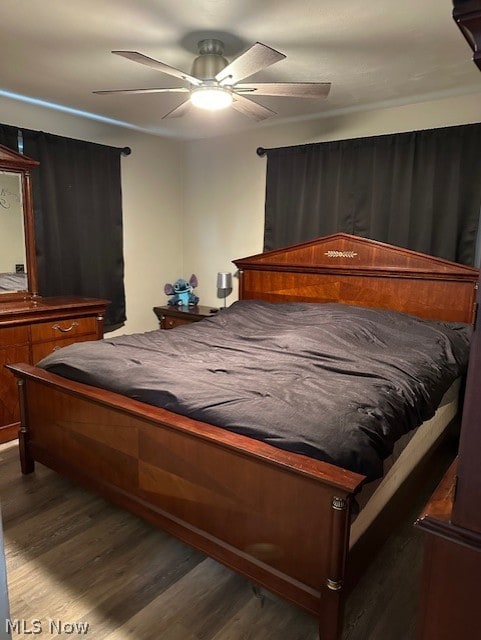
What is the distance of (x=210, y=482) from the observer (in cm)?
Answer: 165

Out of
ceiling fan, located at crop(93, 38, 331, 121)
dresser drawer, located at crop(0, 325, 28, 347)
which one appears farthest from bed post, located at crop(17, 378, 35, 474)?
ceiling fan, located at crop(93, 38, 331, 121)

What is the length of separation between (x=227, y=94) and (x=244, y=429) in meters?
1.73

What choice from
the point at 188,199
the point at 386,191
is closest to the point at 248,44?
the point at 386,191

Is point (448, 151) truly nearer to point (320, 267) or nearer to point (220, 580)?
point (320, 267)

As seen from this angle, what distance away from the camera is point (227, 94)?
226 centimetres

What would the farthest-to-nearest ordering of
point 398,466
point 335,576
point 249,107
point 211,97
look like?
point 249,107 < point 211,97 < point 398,466 < point 335,576

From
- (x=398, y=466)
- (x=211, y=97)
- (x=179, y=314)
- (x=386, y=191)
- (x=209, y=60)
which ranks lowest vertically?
(x=398, y=466)

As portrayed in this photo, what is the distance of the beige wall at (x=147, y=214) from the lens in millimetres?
4207

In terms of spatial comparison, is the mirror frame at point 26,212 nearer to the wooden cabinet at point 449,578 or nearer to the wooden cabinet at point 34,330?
the wooden cabinet at point 34,330

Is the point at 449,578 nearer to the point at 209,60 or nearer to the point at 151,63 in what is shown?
the point at 151,63

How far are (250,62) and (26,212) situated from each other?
87.1 inches

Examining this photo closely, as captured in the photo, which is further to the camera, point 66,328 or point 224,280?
point 224,280

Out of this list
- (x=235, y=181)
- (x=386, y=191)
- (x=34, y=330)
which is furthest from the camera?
(x=235, y=181)

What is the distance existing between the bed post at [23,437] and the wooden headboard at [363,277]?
222cm
